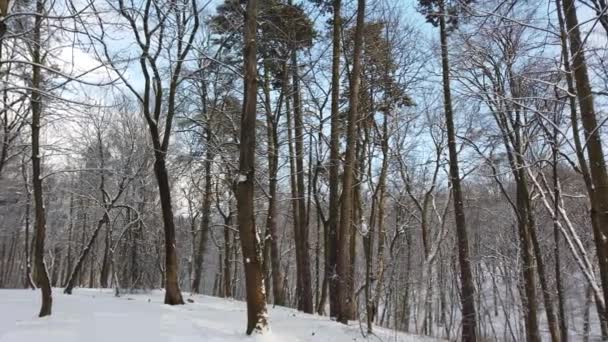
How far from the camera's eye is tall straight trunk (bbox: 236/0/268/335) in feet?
21.4

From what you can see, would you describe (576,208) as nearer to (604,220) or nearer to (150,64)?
(604,220)

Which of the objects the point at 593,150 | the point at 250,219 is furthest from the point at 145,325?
the point at 593,150

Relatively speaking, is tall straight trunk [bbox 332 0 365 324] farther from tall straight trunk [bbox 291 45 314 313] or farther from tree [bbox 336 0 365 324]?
tall straight trunk [bbox 291 45 314 313]

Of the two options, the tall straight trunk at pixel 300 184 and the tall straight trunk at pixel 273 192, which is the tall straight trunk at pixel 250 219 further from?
the tall straight trunk at pixel 300 184

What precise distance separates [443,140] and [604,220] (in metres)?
12.0

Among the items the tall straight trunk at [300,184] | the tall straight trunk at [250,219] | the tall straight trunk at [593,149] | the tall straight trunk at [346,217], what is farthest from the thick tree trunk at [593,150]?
the tall straight trunk at [300,184]

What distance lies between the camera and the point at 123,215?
2106 centimetres

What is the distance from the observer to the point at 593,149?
5.42 meters

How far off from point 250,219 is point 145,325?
2373mm

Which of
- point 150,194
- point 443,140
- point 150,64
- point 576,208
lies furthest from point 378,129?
point 150,194

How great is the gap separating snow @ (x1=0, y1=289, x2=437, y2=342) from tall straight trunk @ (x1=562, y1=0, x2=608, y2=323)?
157 inches

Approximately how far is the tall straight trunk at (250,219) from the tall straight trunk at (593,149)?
4585 mm

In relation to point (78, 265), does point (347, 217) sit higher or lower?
higher

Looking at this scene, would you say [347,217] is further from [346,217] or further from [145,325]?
[145,325]
